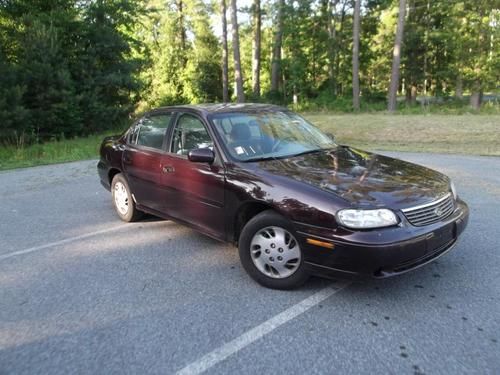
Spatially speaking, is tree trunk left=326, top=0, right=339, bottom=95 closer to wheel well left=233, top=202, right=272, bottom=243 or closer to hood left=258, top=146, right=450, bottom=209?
hood left=258, top=146, right=450, bottom=209

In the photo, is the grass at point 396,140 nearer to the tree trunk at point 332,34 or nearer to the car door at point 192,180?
the car door at point 192,180

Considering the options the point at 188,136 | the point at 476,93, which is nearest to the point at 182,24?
the point at 476,93

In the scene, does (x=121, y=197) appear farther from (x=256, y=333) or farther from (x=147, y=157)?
(x=256, y=333)

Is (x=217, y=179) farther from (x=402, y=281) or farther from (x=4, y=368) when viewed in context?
(x=4, y=368)

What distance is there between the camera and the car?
3105 mm

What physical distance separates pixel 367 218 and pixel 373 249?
233mm

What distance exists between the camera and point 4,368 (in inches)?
103

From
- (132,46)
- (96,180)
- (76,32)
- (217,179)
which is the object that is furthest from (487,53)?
(217,179)

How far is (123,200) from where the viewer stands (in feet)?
18.6

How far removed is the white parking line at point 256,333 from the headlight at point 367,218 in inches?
29.2

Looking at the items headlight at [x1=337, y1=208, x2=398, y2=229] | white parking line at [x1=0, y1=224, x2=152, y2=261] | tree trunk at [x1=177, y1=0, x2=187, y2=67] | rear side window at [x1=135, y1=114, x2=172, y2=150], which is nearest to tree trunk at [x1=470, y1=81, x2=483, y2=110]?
tree trunk at [x1=177, y1=0, x2=187, y2=67]

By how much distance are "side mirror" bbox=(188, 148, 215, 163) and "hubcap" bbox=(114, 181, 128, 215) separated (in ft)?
6.43

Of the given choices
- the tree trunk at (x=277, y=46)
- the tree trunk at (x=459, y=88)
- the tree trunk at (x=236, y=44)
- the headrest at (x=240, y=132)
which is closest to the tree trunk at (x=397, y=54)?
the tree trunk at (x=459, y=88)

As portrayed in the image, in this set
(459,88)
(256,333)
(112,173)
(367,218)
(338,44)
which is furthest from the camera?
(338,44)
